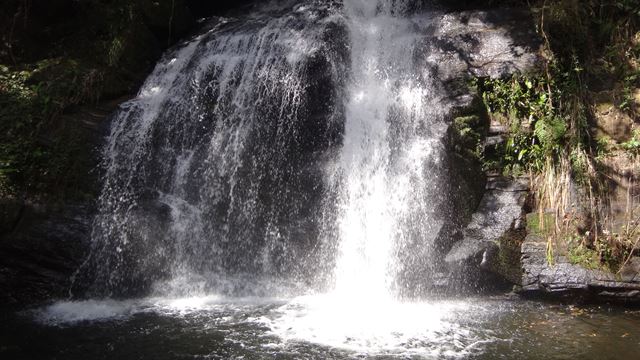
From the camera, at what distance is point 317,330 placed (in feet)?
16.6

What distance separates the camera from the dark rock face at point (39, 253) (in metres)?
6.26

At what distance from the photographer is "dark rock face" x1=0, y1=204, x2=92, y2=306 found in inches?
247

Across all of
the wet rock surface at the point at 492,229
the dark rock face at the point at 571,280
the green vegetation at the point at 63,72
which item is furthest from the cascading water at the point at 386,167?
the green vegetation at the point at 63,72

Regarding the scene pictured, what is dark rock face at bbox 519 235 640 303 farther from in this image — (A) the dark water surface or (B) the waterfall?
(B) the waterfall

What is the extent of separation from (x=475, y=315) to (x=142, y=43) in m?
7.87

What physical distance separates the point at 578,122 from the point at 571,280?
2375 millimetres

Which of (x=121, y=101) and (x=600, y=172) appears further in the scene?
(x=121, y=101)

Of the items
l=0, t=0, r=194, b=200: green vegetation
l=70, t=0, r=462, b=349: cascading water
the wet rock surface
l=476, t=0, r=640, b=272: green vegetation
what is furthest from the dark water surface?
l=0, t=0, r=194, b=200: green vegetation

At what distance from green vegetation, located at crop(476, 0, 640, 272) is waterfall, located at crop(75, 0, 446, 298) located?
126 cm

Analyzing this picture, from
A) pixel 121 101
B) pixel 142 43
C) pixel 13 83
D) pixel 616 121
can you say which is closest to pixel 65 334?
pixel 121 101

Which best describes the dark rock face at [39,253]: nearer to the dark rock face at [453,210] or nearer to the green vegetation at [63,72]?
the dark rock face at [453,210]

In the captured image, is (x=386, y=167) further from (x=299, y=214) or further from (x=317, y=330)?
(x=317, y=330)

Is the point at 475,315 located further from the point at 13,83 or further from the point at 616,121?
the point at 13,83

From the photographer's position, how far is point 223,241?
714cm
